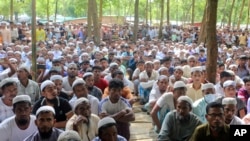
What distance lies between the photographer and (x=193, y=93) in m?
6.11

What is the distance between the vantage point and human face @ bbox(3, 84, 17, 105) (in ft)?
15.8

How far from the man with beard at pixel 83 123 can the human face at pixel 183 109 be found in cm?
101

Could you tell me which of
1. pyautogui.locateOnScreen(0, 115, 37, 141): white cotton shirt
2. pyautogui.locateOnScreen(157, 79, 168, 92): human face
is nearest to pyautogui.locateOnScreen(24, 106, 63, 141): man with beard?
pyautogui.locateOnScreen(0, 115, 37, 141): white cotton shirt

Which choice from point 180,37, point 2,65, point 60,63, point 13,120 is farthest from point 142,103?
point 180,37

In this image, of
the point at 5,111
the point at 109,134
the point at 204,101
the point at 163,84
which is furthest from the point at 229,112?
the point at 5,111

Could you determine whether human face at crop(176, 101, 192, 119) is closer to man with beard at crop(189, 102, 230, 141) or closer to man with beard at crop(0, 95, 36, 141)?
man with beard at crop(189, 102, 230, 141)

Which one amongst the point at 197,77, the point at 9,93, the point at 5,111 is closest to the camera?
the point at 5,111

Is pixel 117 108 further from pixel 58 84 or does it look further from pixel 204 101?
pixel 204 101

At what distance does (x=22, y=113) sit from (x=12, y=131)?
0.22 m

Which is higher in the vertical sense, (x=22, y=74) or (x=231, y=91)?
(x=22, y=74)

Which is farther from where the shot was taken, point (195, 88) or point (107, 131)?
point (195, 88)

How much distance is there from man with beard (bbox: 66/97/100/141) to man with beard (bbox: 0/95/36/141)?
0.43 m

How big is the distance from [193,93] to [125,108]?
152cm

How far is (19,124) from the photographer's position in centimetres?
406
